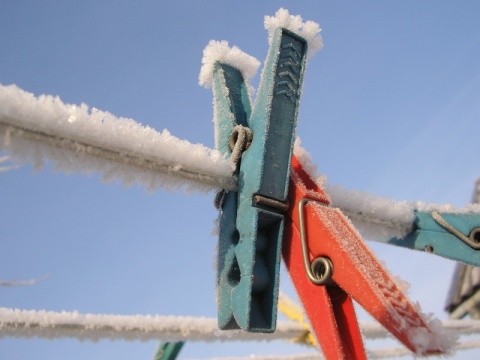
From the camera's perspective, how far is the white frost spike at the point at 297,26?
2.82ft

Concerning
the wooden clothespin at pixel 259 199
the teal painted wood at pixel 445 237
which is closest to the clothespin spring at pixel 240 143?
the wooden clothespin at pixel 259 199

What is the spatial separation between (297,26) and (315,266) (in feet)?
1.58

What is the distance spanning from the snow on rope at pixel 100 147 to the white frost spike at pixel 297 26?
291 millimetres

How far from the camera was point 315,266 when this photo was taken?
2.37 ft

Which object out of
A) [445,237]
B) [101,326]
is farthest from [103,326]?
[445,237]

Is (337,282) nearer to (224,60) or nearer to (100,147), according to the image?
(100,147)

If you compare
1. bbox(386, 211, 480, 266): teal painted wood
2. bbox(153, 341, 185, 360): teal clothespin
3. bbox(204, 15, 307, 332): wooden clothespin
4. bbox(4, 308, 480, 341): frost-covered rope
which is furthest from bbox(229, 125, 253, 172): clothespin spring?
bbox(153, 341, 185, 360): teal clothespin

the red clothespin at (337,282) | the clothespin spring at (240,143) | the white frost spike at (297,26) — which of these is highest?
the white frost spike at (297,26)

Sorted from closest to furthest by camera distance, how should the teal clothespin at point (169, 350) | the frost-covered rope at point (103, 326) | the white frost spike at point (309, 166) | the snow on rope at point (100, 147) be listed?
the snow on rope at point (100, 147) < the white frost spike at point (309, 166) < the frost-covered rope at point (103, 326) < the teal clothespin at point (169, 350)

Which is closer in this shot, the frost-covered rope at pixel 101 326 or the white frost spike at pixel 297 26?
the white frost spike at pixel 297 26

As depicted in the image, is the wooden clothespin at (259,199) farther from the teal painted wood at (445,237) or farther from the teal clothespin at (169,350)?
the teal clothespin at (169,350)

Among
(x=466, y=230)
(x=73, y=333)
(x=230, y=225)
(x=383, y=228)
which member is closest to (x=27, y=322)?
(x=73, y=333)

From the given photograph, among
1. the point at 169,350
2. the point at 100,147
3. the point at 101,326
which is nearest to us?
the point at 100,147

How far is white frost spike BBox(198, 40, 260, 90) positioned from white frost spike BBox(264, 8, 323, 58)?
0.10 m
